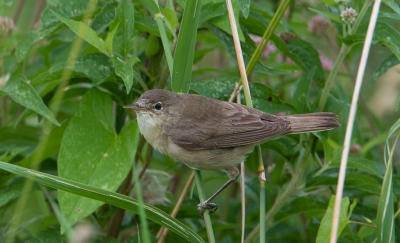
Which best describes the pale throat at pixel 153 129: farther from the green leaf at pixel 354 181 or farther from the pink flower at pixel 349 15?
the pink flower at pixel 349 15

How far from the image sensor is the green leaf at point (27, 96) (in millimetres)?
2582

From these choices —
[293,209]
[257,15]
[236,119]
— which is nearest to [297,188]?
[293,209]

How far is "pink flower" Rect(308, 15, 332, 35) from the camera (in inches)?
161

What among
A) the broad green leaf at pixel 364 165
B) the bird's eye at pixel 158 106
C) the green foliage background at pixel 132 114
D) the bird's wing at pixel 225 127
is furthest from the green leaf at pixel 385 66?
the bird's eye at pixel 158 106

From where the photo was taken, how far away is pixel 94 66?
9.78 feet

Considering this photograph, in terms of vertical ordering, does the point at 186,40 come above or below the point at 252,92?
above

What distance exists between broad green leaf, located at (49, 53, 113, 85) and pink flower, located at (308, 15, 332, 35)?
1.74 meters

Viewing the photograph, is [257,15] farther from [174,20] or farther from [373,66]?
[373,66]

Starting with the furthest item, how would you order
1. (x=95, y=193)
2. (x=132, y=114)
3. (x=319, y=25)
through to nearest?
(x=319, y=25) < (x=132, y=114) < (x=95, y=193)

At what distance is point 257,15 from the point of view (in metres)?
3.28

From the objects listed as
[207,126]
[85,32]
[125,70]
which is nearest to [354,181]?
[207,126]

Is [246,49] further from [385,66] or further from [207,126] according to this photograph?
[385,66]

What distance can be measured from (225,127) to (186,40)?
83 cm

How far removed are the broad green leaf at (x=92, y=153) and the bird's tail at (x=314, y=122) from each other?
2.79 ft
